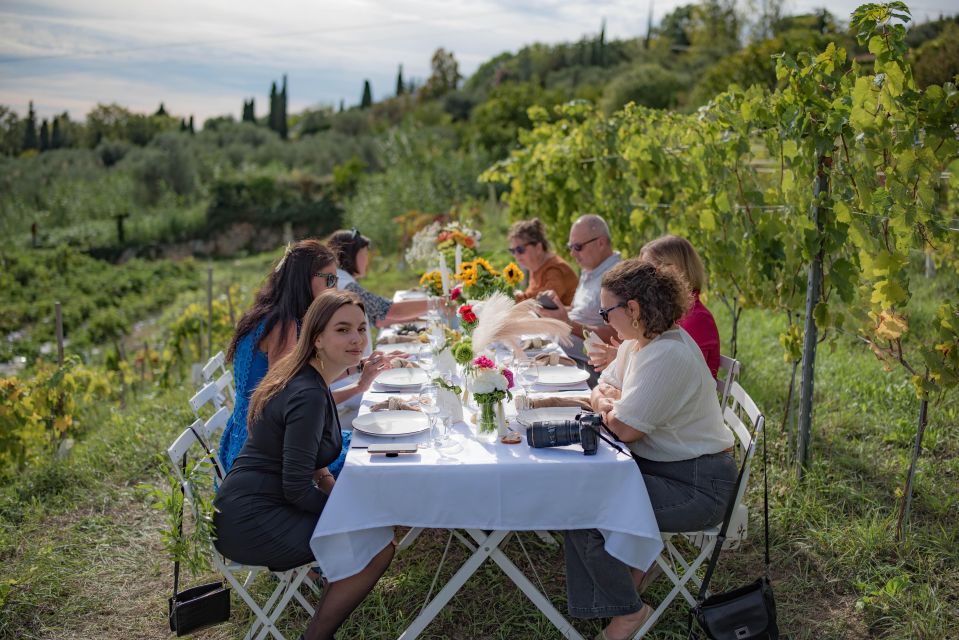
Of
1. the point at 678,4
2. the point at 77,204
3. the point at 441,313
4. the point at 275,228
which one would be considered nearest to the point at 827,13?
the point at 678,4

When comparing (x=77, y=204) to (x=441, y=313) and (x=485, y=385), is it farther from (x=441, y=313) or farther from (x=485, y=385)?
(x=485, y=385)

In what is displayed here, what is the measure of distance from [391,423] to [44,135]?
38.0 metres

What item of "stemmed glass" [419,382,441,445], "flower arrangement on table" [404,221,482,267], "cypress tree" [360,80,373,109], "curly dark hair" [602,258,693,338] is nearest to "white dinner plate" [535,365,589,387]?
"stemmed glass" [419,382,441,445]

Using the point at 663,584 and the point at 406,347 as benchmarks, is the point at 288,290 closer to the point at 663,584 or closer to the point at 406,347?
the point at 406,347

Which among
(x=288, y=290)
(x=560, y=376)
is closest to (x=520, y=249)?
(x=560, y=376)

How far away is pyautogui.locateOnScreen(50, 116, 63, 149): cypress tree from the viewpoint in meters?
34.2

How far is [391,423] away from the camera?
9.17 feet

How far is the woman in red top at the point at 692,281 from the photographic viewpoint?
3.27 meters

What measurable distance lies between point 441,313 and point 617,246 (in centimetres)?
265

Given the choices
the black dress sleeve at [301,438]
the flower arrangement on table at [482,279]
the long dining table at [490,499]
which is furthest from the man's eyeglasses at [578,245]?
the black dress sleeve at [301,438]

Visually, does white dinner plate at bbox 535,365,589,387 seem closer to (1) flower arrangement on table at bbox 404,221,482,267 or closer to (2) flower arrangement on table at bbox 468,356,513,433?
(2) flower arrangement on table at bbox 468,356,513,433

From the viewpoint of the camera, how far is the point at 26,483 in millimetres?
4402

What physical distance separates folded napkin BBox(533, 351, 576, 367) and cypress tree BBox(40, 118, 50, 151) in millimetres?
36592

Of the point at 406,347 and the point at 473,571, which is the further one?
the point at 406,347
